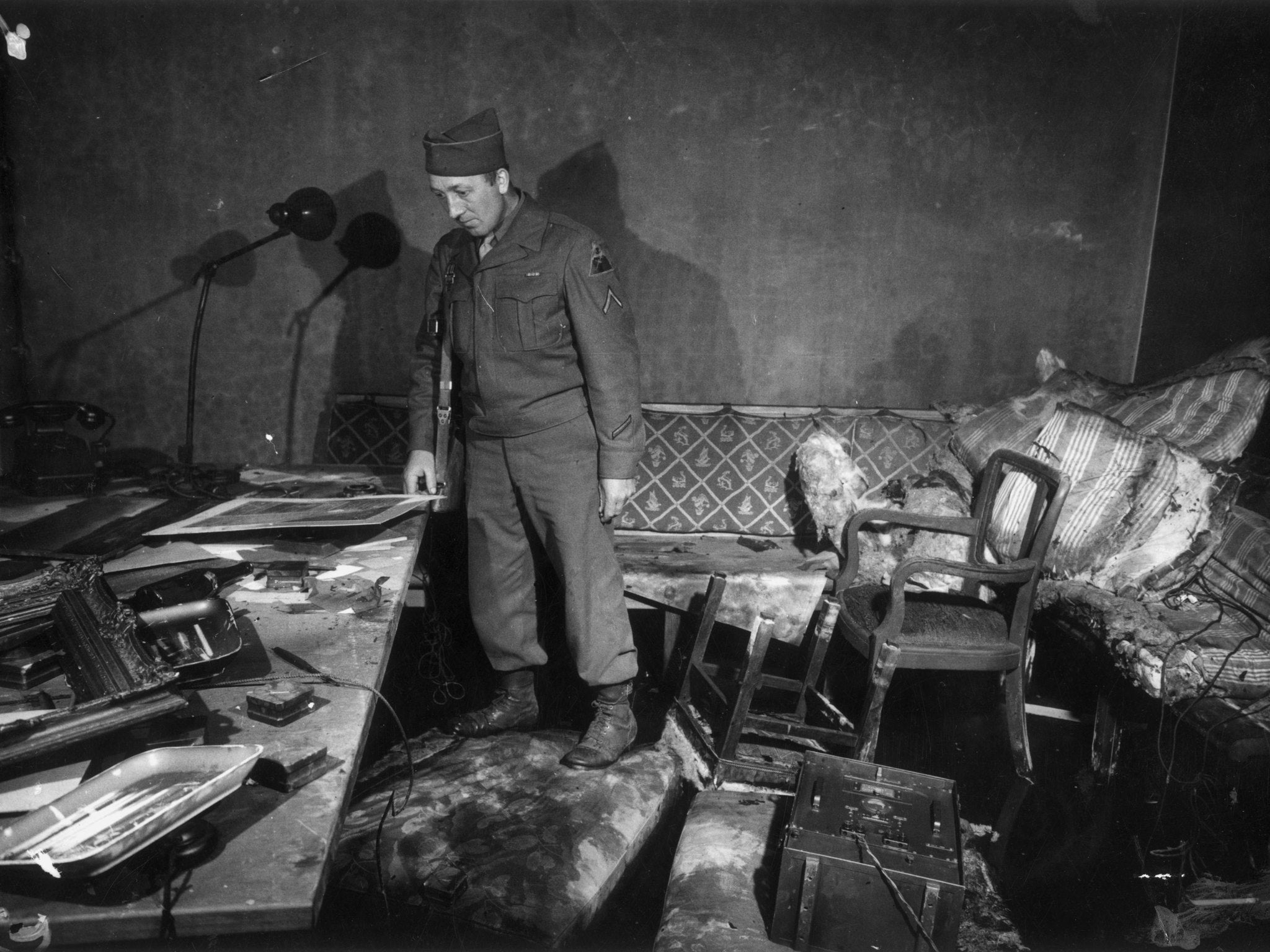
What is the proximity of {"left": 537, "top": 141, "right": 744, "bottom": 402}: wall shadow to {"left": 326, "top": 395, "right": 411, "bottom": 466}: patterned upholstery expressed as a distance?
1.28m

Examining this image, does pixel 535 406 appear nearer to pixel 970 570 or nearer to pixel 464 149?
pixel 464 149

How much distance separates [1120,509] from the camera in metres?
3.50

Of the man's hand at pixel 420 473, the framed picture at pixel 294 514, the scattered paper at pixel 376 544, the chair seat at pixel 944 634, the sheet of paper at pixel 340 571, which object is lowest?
the chair seat at pixel 944 634

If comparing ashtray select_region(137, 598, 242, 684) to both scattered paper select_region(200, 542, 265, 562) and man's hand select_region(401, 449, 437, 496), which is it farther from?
man's hand select_region(401, 449, 437, 496)

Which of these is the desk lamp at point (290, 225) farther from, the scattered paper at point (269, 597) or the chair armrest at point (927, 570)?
the chair armrest at point (927, 570)

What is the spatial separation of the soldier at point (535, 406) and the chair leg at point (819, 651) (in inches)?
30.7

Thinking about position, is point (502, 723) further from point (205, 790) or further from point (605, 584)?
point (205, 790)

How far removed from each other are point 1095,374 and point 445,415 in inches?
133

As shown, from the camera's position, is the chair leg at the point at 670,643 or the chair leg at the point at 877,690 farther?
the chair leg at the point at 670,643

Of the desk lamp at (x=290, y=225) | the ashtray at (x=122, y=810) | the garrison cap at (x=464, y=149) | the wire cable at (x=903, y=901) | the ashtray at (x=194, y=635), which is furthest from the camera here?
the desk lamp at (x=290, y=225)

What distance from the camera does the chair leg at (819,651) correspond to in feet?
11.1

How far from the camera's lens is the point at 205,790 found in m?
1.14

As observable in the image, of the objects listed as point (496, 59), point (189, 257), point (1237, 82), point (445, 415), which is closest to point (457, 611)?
point (445, 415)

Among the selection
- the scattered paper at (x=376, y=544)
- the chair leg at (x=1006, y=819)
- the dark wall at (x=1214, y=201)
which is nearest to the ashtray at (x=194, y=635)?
the scattered paper at (x=376, y=544)
